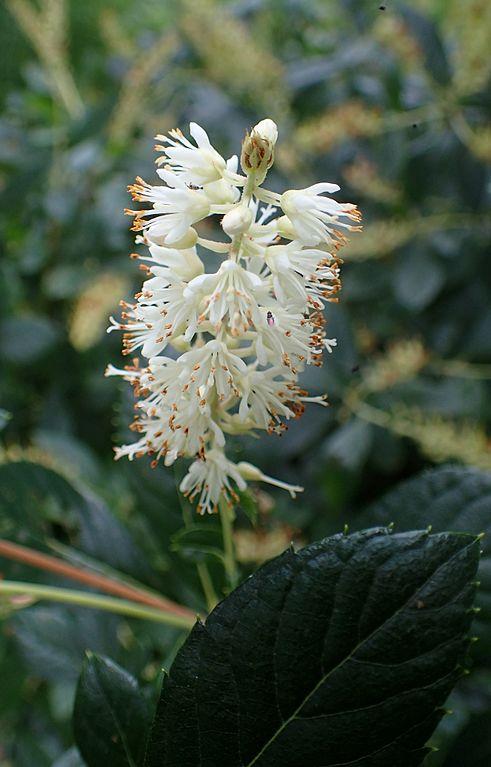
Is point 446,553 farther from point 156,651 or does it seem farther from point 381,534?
point 156,651

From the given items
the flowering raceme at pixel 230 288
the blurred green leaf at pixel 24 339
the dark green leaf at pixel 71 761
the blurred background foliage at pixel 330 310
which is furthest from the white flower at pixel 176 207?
the blurred green leaf at pixel 24 339

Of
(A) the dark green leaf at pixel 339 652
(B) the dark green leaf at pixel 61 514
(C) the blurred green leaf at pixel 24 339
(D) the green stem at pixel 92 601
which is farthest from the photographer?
(C) the blurred green leaf at pixel 24 339

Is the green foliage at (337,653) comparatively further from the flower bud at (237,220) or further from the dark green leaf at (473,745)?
the dark green leaf at (473,745)

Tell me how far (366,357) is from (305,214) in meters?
1.08

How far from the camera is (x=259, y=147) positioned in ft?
1.92

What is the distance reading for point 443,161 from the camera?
1.51 meters

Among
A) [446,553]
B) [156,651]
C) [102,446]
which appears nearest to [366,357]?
[102,446]

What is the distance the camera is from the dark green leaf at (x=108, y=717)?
0.67 metres

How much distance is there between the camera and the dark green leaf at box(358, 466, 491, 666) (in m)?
0.76

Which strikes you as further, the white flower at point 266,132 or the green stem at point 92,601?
the green stem at point 92,601

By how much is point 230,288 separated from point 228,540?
0.30m

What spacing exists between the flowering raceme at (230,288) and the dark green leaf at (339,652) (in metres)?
0.17

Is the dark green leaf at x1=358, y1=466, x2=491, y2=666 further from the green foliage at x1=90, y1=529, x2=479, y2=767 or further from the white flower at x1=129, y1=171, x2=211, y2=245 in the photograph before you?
the white flower at x1=129, y1=171, x2=211, y2=245

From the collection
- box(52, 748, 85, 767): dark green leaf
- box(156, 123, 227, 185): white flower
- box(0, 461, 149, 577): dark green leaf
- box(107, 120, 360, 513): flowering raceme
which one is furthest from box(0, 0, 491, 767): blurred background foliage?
box(156, 123, 227, 185): white flower
